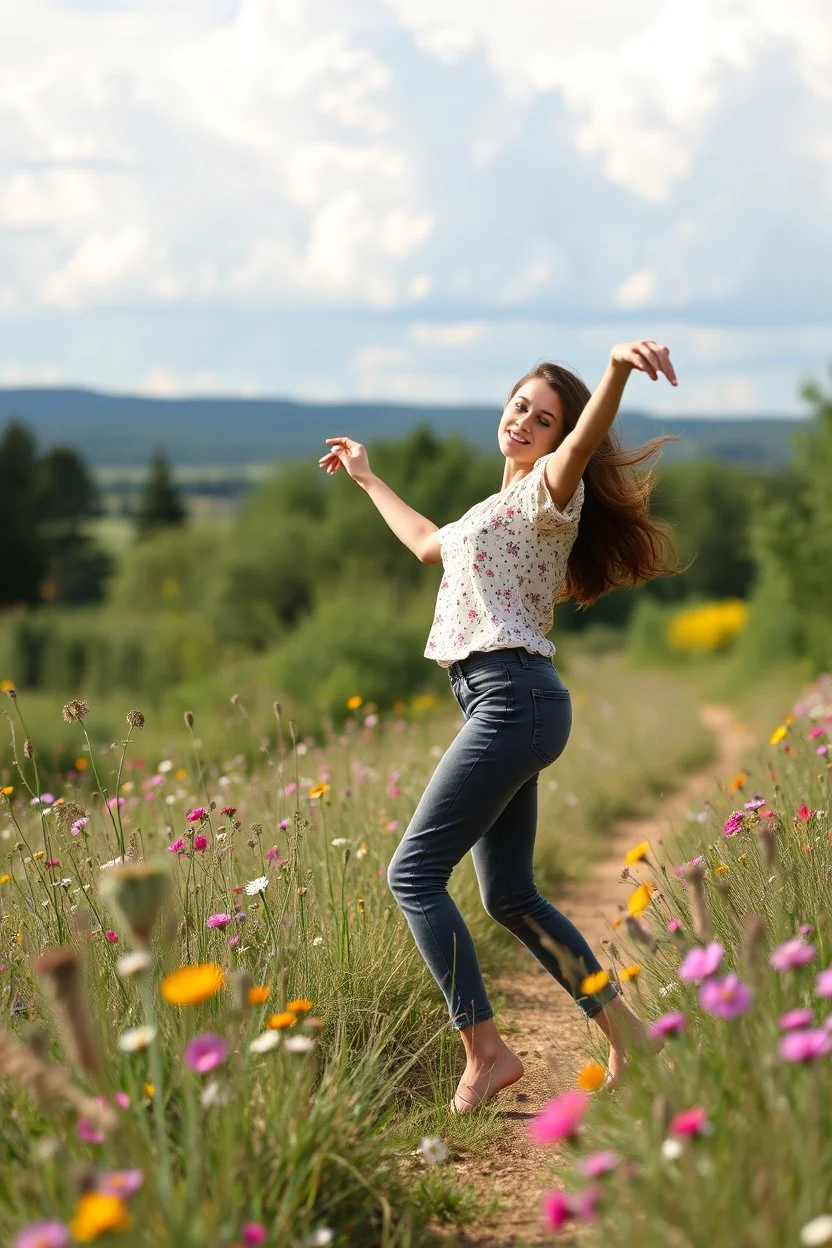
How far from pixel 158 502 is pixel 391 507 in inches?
2714

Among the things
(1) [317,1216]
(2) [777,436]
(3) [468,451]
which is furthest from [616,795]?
(2) [777,436]

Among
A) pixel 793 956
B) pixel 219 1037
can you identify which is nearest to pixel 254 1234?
pixel 219 1037

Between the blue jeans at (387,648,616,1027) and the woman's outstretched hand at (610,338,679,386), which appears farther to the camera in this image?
the blue jeans at (387,648,616,1027)

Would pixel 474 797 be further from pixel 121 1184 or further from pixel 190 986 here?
pixel 121 1184

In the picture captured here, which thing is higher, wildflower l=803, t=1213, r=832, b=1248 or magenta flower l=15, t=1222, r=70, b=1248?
magenta flower l=15, t=1222, r=70, b=1248

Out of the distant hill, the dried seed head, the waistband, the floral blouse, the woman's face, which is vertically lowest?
the dried seed head

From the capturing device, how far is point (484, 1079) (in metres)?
3.49

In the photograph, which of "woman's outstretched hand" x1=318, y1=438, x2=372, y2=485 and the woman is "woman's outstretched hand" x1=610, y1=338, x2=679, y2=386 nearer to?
the woman

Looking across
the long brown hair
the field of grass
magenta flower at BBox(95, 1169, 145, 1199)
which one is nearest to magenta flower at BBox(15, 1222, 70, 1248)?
the field of grass

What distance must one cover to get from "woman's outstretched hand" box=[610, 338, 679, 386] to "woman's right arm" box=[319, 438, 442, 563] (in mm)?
883

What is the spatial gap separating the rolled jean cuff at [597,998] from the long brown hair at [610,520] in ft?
3.68

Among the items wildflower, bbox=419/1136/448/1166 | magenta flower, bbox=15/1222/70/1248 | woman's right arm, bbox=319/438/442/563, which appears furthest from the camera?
woman's right arm, bbox=319/438/442/563

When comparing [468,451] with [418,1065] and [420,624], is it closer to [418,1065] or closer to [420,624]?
[420,624]

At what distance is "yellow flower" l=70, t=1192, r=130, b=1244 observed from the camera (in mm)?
1688
